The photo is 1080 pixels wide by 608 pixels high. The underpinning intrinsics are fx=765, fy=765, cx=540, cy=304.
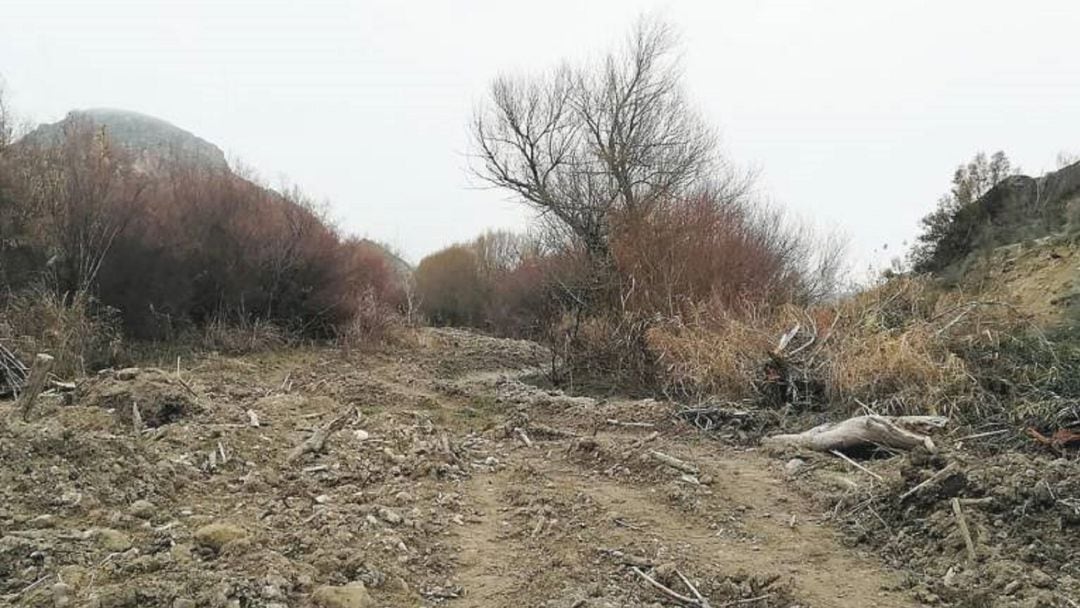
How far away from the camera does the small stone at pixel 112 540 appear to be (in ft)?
10.1

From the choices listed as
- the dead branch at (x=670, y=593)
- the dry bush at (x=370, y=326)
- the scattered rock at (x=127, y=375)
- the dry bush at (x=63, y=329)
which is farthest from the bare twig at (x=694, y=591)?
the dry bush at (x=370, y=326)

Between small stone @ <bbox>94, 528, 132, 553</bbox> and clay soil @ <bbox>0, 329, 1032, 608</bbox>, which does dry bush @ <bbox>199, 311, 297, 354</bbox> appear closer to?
clay soil @ <bbox>0, 329, 1032, 608</bbox>

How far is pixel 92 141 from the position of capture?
10734 millimetres

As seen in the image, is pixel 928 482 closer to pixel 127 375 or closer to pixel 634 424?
pixel 634 424

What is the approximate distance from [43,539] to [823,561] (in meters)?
3.40

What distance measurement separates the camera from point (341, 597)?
2857 mm

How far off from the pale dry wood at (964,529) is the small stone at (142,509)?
3.73m

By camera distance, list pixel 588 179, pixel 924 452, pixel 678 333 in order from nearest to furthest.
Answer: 1. pixel 924 452
2. pixel 678 333
3. pixel 588 179

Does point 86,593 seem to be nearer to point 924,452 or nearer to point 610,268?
point 924,452

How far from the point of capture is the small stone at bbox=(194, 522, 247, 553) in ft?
10.5

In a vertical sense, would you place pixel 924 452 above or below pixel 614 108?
below

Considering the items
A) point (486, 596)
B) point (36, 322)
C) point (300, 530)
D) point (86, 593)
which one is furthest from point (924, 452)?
point (36, 322)

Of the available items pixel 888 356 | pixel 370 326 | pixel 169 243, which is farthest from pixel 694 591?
pixel 370 326

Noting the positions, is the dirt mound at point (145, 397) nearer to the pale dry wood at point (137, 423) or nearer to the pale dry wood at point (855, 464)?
the pale dry wood at point (137, 423)
